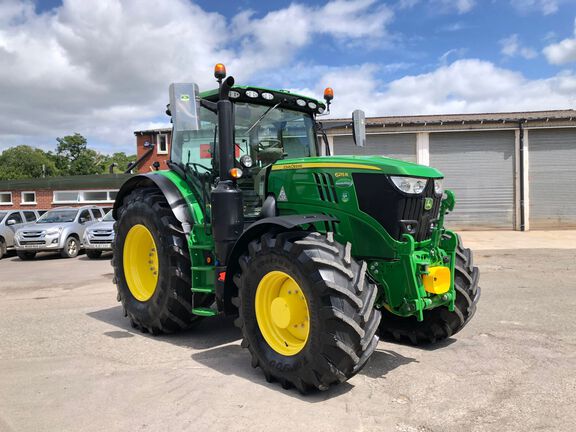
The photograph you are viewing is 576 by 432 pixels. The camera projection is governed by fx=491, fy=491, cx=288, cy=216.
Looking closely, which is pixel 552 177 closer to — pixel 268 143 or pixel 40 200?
pixel 268 143

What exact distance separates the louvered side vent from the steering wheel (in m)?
1.26

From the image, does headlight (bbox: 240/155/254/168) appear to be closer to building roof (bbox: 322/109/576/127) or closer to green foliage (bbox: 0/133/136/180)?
building roof (bbox: 322/109/576/127)

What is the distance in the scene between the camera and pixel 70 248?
15.5 metres

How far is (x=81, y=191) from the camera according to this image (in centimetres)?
2855

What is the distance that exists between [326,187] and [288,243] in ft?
2.64

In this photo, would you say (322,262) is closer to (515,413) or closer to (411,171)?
(411,171)

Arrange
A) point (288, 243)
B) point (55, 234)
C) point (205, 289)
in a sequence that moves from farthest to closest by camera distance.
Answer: point (55, 234), point (205, 289), point (288, 243)

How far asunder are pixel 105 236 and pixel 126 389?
11187mm

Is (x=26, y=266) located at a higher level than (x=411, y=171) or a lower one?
lower

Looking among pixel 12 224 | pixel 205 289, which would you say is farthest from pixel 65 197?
pixel 205 289

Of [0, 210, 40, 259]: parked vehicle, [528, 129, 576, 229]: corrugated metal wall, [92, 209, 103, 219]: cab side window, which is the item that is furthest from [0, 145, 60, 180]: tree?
[528, 129, 576, 229]: corrugated metal wall

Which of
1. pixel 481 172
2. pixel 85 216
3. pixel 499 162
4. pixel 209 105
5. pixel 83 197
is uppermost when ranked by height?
pixel 499 162

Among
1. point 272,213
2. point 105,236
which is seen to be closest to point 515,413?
point 272,213

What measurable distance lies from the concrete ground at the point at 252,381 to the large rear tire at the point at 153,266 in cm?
28
